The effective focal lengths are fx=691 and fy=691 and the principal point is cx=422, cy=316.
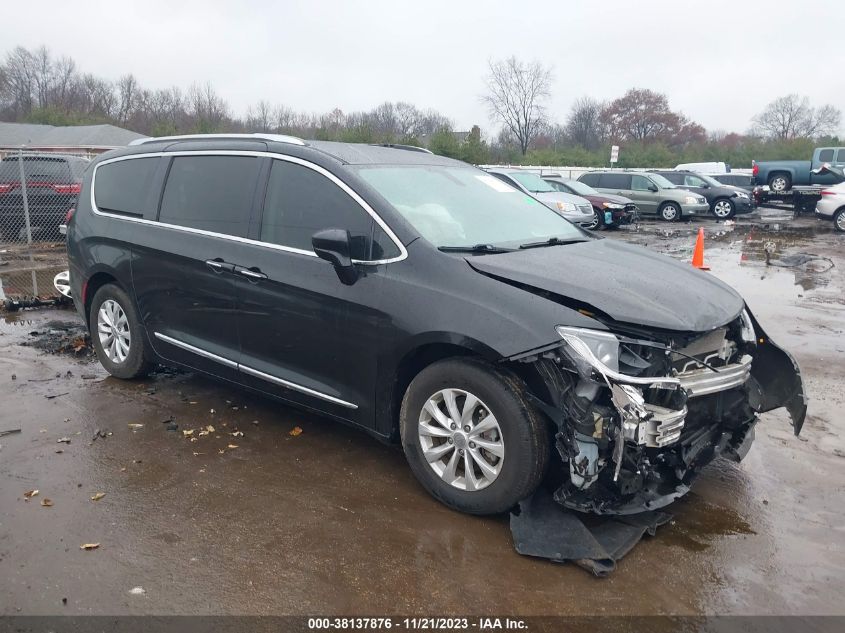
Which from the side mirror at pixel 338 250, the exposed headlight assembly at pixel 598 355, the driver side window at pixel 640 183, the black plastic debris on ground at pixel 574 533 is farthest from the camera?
the driver side window at pixel 640 183

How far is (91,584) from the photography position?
3006 mm

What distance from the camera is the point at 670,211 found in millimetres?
23953

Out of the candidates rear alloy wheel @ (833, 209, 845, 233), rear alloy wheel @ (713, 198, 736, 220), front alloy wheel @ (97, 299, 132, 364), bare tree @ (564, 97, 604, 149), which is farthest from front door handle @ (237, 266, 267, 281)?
bare tree @ (564, 97, 604, 149)

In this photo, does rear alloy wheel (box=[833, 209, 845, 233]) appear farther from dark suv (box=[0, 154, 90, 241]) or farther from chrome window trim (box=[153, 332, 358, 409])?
chrome window trim (box=[153, 332, 358, 409])

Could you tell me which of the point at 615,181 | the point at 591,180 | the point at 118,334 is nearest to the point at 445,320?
the point at 118,334

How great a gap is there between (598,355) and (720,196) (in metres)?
25.2

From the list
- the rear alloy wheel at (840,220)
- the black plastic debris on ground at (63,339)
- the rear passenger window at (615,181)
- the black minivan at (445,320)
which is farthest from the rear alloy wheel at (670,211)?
the black plastic debris on ground at (63,339)

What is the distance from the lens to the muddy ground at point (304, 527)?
9.80 ft

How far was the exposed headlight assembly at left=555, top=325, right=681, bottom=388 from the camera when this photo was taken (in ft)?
10.2

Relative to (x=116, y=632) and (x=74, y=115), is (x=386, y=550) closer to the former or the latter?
(x=116, y=632)

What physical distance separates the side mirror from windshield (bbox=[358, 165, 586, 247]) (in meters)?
0.40

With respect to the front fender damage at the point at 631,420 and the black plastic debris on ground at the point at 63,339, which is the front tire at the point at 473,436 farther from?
the black plastic debris on ground at the point at 63,339

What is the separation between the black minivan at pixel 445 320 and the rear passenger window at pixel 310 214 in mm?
13

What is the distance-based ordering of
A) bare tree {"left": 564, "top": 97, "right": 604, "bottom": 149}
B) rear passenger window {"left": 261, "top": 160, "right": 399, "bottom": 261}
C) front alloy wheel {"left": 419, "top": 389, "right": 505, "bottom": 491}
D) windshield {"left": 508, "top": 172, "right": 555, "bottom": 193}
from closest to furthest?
1. front alloy wheel {"left": 419, "top": 389, "right": 505, "bottom": 491}
2. rear passenger window {"left": 261, "top": 160, "right": 399, "bottom": 261}
3. windshield {"left": 508, "top": 172, "right": 555, "bottom": 193}
4. bare tree {"left": 564, "top": 97, "right": 604, "bottom": 149}
